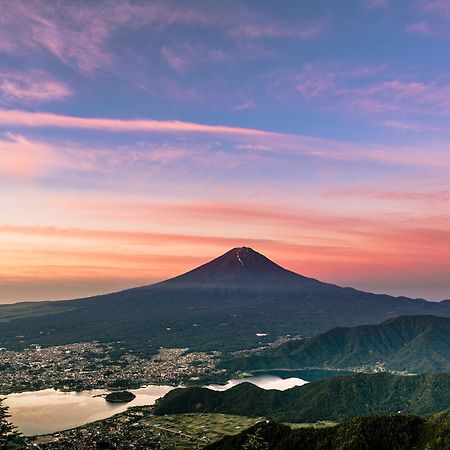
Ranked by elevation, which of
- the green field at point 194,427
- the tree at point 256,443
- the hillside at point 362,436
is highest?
the hillside at point 362,436

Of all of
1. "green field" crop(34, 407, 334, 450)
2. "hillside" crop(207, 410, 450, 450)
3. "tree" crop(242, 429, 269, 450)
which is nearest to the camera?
"hillside" crop(207, 410, 450, 450)

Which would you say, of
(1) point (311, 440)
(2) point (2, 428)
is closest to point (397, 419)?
(1) point (311, 440)

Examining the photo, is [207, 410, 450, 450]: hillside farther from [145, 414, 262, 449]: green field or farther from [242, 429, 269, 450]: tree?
[145, 414, 262, 449]: green field

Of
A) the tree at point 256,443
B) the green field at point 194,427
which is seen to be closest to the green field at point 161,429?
the green field at point 194,427

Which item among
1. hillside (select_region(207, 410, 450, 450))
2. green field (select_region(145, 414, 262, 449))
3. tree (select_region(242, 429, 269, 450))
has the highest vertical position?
hillside (select_region(207, 410, 450, 450))

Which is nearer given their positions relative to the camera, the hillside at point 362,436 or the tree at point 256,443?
the hillside at point 362,436

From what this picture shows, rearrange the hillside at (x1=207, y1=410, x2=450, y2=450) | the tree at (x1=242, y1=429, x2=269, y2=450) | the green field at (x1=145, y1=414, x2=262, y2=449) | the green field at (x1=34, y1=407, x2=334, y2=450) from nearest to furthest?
the hillside at (x1=207, y1=410, x2=450, y2=450), the tree at (x1=242, y1=429, x2=269, y2=450), the green field at (x1=34, y1=407, x2=334, y2=450), the green field at (x1=145, y1=414, x2=262, y2=449)

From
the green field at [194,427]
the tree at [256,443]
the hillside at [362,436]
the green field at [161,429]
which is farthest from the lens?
the green field at [194,427]

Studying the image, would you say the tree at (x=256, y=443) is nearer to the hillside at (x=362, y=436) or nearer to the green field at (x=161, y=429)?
the hillside at (x=362, y=436)

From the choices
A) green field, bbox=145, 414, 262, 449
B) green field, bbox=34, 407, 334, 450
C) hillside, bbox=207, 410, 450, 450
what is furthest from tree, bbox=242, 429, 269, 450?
green field, bbox=145, 414, 262, 449
